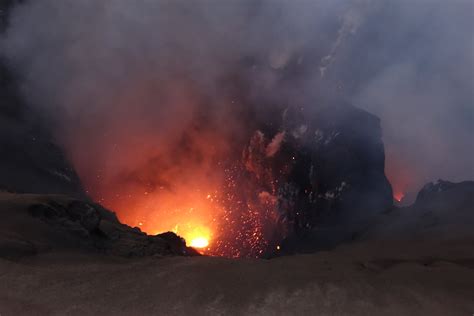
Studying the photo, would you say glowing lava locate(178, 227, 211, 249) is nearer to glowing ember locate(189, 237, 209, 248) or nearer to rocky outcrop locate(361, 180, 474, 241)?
glowing ember locate(189, 237, 209, 248)

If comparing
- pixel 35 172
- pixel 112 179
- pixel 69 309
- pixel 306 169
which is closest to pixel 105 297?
pixel 69 309

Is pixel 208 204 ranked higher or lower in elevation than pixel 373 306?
higher

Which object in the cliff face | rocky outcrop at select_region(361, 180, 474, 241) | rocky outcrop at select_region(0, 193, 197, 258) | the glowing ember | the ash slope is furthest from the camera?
the cliff face

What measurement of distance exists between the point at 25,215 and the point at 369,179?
109 ft

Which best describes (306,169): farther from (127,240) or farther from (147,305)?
(147,305)

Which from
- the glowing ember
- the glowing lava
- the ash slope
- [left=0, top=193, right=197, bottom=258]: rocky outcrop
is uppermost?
the glowing lava

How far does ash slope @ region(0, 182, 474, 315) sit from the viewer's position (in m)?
7.79

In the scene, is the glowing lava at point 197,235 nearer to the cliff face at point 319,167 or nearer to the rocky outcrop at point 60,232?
the cliff face at point 319,167

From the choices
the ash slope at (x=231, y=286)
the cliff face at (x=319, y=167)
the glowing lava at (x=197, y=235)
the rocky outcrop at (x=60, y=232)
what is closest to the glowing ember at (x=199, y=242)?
the glowing lava at (x=197, y=235)

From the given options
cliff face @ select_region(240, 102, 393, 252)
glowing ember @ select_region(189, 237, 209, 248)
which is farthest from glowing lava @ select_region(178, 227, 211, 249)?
cliff face @ select_region(240, 102, 393, 252)

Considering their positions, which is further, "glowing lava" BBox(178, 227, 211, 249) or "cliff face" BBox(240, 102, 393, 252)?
"cliff face" BBox(240, 102, 393, 252)

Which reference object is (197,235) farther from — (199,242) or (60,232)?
(60,232)

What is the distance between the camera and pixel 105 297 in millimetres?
8266

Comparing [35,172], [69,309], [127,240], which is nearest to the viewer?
[69,309]
